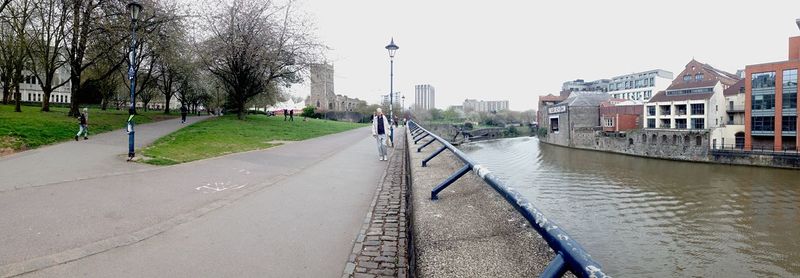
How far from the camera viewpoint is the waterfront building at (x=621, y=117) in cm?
5809

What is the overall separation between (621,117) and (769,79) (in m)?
18.9

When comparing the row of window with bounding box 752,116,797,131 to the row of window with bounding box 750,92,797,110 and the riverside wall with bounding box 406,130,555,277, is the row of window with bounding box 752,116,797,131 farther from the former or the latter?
the riverside wall with bounding box 406,130,555,277

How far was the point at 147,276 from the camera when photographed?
366 centimetres

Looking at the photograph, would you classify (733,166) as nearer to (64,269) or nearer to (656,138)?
(656,138)

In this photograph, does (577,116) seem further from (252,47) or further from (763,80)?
(252,47)

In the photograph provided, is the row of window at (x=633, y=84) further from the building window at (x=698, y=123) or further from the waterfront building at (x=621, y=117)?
the building window at (x=698, y=123)

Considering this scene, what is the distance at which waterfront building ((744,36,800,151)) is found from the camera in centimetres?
3825

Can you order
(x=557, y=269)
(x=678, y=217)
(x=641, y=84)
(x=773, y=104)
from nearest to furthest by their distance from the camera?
1. (x=557, y=269)
2. (x=678, y=217)
3. (x=773, y=104)
4. (x=641, y=84)

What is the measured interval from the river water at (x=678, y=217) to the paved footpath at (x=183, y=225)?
6740 mm

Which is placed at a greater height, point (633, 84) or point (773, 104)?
point (633, 84)

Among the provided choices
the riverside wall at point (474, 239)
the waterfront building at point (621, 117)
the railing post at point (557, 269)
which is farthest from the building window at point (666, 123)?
the railing post at point (557, 269)

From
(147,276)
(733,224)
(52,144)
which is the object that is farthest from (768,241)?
(52,144)

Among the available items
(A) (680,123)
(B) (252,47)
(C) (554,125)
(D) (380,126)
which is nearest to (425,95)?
(C) (554,125)

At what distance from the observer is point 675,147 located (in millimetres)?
43875
